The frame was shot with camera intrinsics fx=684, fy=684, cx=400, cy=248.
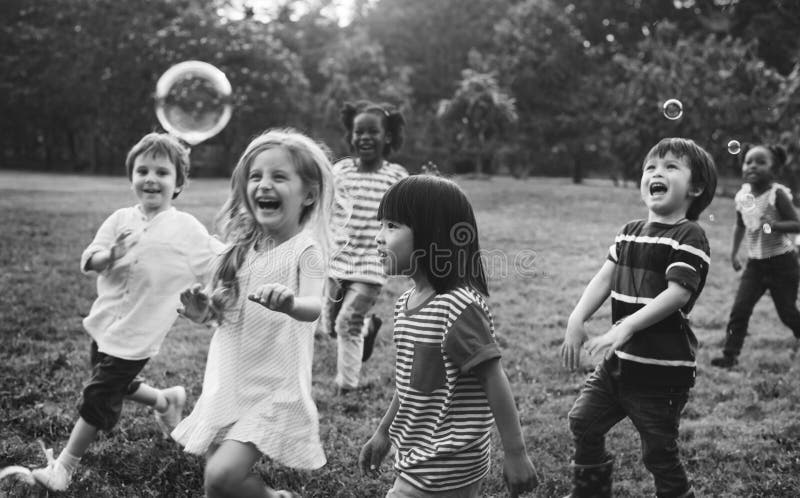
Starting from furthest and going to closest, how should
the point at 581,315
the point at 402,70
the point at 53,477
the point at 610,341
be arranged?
the point at 402,70, the point at 53,477, the point at 581,315, the point at 610,341

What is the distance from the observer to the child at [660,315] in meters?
3.02

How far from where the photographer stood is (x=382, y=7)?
46.7m

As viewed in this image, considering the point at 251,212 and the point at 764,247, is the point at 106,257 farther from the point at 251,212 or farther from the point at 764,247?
the point at 764,247

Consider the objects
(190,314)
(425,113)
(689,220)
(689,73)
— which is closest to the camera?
(190,314)

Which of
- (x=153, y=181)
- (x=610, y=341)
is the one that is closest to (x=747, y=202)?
(x=610, y=341)

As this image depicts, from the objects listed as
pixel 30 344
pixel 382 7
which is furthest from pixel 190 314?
pixel 382 7

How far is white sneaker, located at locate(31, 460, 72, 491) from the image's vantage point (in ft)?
11.9

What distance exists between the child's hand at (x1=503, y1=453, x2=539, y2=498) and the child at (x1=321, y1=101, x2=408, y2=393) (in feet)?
9.61

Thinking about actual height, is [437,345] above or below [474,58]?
below

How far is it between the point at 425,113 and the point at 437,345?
40.5m

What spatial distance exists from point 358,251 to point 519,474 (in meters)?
3.18

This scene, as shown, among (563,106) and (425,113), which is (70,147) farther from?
(563,106)

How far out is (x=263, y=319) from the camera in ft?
9.78

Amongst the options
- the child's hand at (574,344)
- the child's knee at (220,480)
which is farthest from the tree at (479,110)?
the child's knee at (220,480)
